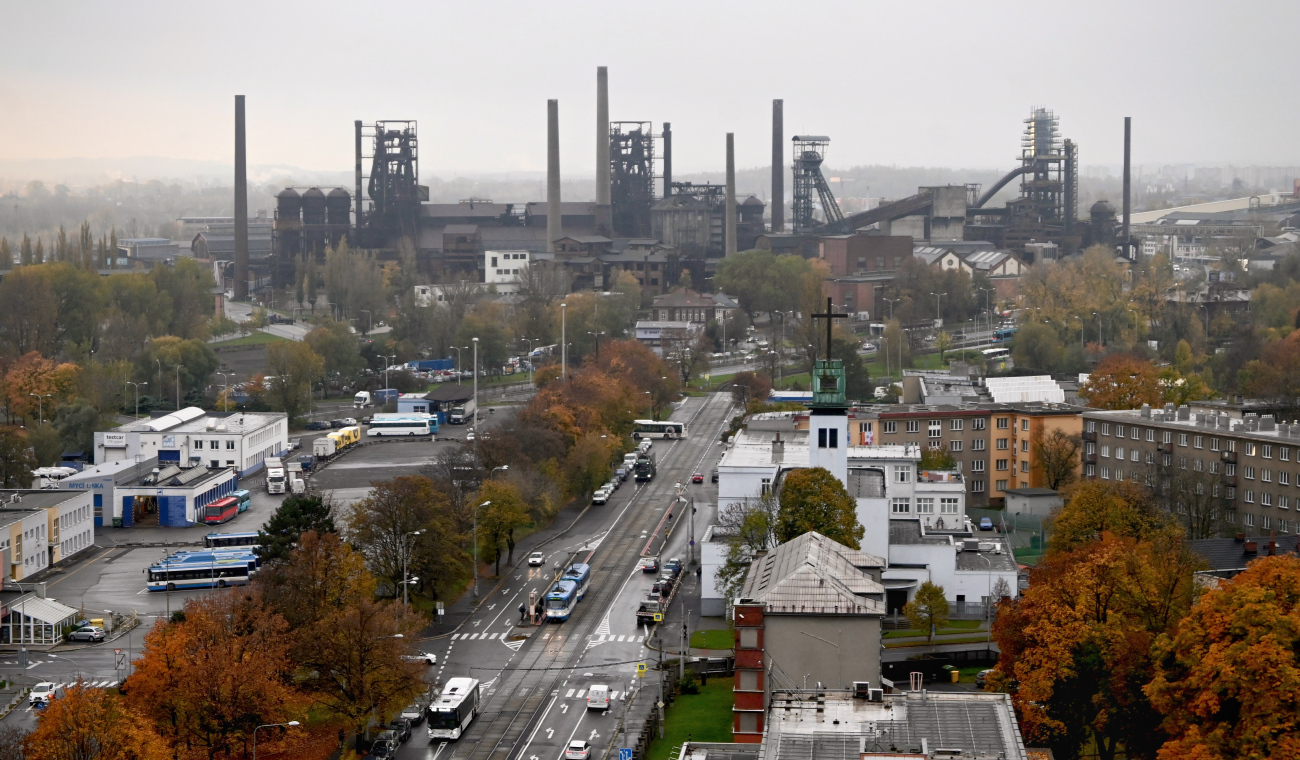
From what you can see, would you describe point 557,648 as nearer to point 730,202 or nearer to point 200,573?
point 200,573

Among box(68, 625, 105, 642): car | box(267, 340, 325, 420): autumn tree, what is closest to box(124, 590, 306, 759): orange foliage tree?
box(68, 625, 105, 642): car

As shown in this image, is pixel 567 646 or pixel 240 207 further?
pixel 240 207

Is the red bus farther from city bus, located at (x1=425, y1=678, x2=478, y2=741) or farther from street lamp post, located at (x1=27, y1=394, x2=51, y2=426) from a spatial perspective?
city bus, located at (x1=425, y1=678, x2=478, y2=741)

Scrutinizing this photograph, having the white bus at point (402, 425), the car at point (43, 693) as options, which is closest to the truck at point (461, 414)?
the white bus at point (402, 425)

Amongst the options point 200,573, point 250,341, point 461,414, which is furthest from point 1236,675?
point 250,341

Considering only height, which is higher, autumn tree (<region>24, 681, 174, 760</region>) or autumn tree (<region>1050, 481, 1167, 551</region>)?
autumn tree (<region>1050, 481, 1167, 551</region>)

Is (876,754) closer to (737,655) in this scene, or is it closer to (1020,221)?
(737,655)
